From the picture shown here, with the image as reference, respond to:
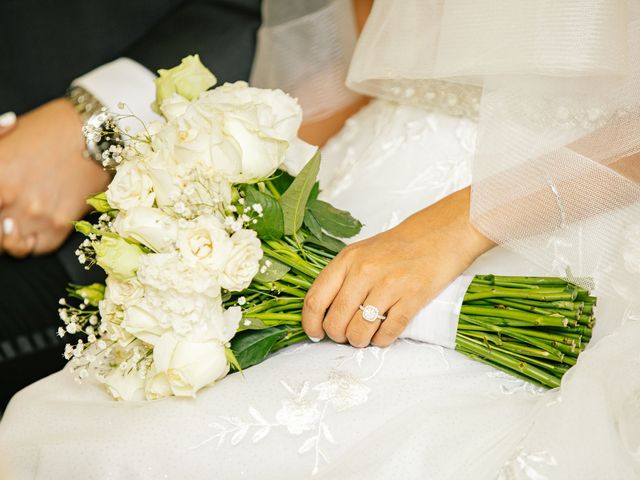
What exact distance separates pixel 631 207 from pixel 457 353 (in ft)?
0.99

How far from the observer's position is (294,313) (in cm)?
103

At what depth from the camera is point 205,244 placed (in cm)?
89

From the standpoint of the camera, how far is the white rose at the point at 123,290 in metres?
0.92

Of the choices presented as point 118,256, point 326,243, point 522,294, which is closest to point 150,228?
point 118,256

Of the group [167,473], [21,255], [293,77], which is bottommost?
[21,255]

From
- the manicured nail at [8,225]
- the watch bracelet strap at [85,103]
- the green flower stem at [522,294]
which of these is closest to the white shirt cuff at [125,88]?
the watch bracelet strap at [85,103]

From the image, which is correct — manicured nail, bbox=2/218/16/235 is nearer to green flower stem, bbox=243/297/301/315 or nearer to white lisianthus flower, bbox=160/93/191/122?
white lisianthus flower, bbox=160/93/191/122

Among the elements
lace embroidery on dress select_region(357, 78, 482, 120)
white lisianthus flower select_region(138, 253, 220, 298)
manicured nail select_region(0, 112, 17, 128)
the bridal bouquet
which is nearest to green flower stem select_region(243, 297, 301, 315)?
the bridal bouquet

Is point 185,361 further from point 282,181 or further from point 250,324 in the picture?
point 282,181

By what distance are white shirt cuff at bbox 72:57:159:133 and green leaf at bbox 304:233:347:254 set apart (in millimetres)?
715

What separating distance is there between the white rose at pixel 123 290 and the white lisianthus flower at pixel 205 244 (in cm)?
8

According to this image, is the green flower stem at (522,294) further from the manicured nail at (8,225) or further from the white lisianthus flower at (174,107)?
the manicured nail at (8,225)

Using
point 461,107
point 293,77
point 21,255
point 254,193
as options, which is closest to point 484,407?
point 254,193

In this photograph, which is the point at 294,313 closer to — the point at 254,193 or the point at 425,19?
the point at 254,193
